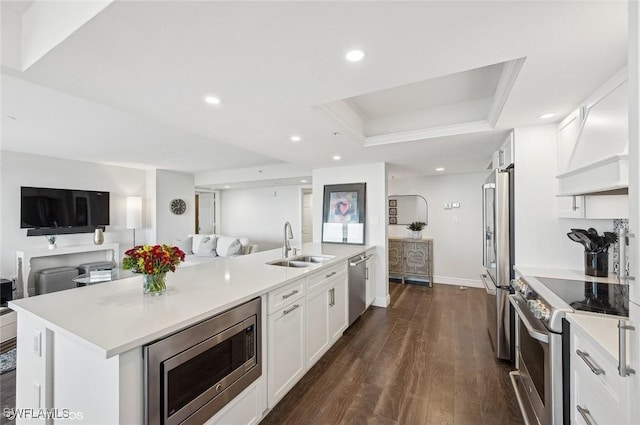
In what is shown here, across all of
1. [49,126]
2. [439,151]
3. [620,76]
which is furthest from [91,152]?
[620,76]

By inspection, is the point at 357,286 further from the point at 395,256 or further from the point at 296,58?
the point at 296,58

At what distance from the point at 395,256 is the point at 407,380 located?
3.25 m

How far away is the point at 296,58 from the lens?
4.54 ft

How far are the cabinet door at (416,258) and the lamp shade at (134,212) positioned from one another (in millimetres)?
5516

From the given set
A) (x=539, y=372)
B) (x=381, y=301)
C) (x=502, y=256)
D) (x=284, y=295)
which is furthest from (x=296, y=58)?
(x=381, y=301)

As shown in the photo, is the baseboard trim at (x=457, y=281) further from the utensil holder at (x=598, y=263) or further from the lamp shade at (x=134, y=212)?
the lamp shade at (x=134, y=212)

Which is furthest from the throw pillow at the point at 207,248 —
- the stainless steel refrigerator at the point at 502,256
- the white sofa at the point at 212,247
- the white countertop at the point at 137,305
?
the stainless steel refrigerator at the point at 502,256

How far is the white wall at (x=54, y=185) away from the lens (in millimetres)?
4176

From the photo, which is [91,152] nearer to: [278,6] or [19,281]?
[19,281]

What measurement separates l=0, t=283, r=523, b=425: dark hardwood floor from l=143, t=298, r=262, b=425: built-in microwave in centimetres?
56

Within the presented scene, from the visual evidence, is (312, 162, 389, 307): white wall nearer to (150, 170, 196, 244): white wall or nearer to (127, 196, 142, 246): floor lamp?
(150, 170, 196, 244): white wall

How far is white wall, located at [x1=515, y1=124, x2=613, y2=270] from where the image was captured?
2.22m

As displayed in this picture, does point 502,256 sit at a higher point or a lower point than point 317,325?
higher

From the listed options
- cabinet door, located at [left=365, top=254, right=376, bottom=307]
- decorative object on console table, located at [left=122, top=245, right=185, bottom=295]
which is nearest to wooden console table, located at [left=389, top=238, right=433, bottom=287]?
cabinet door, located at [left=365, top=254, right=376, bottom=307]
